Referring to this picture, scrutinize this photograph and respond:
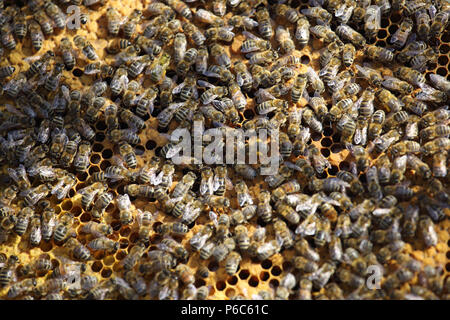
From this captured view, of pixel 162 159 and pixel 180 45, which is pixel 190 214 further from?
pixel 180 45

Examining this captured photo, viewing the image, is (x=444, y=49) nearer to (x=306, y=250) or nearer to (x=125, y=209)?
(x=306, y=250)

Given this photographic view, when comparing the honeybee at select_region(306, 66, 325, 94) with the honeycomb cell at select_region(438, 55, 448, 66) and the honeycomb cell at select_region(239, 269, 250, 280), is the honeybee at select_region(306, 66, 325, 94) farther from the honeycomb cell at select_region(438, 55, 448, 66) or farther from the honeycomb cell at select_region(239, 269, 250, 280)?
the honeycomb cell at select_region(239, 269, 250, 280)

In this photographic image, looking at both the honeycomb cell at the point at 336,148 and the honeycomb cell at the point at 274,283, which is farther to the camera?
the honeycomb cell at the point at 336,148

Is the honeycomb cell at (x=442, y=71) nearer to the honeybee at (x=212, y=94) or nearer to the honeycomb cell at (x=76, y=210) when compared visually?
the honeybee at (x=212, y=94)

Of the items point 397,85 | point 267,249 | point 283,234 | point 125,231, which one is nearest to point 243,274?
point 267,249

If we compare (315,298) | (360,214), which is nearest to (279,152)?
(360,214)

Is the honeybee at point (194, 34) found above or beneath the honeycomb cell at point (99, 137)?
above

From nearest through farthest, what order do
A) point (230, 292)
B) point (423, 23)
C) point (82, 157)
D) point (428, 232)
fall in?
point (428, 232) < point (230, 292) < point (82, 157) < point (423, 23)

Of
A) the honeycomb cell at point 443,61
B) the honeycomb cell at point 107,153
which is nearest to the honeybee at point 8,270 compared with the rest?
the honeycomb cell at point 107,153

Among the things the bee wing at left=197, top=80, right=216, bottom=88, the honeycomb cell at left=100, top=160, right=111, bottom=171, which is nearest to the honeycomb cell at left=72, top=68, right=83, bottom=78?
the honeycomb cell at left=100, top=160, right=111, bottom=171
